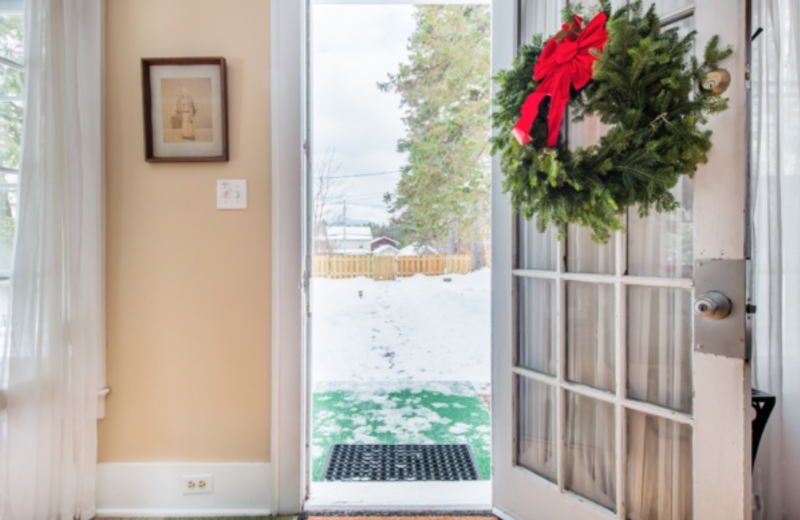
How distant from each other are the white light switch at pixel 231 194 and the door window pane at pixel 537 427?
1.23 metres

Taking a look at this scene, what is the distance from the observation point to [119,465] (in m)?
1.43

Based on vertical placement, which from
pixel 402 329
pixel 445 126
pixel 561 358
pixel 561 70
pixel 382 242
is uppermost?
pixel 445 126

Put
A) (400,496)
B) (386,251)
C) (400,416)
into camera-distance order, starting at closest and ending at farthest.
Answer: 1. (400,496)
2. (400,416)
3. (386,251)

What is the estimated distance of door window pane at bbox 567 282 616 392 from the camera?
3.69ft

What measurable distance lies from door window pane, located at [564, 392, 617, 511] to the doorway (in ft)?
2.10

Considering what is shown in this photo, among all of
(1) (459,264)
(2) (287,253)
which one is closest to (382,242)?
(1) (459,264)

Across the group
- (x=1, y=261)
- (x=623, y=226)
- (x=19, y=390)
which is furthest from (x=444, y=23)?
(x=19, y=390)

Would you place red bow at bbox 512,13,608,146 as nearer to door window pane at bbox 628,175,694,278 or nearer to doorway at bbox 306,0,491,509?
door window pane at bbox 628,175,694,278

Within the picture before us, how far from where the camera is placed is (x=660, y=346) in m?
1.03

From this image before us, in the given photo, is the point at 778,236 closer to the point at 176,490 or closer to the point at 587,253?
the point at 587,253

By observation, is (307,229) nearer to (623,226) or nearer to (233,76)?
(233,76)

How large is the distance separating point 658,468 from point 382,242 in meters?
2.54

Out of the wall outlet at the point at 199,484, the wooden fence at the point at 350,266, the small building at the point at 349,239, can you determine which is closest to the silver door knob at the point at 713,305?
the wall outlet at the point at 199,484

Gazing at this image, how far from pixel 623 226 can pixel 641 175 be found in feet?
0.53
